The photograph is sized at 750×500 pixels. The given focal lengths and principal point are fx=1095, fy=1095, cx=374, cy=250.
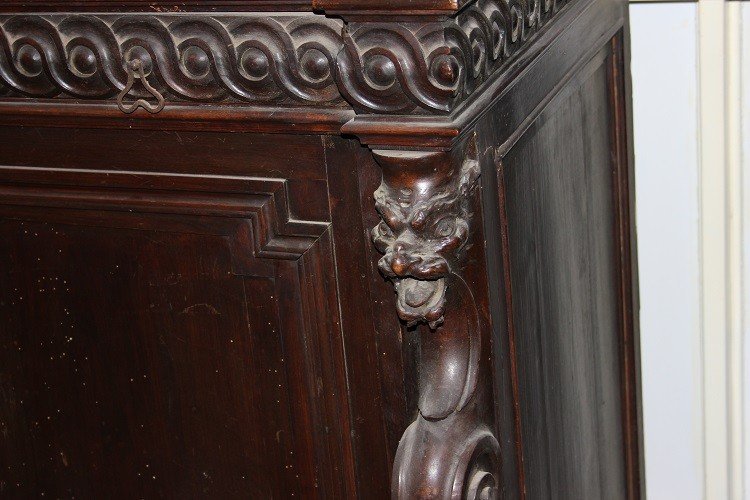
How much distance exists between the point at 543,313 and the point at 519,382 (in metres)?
0.08

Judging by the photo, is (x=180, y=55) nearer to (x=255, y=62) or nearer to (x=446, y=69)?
(x=255, y=62)

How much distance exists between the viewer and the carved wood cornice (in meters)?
0.69

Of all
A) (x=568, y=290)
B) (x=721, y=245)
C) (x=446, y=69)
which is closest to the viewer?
(x=446, y=69)

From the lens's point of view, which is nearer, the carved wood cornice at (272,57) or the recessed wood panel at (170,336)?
the carved wood cornice at (272,57)

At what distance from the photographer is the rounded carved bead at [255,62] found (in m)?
0.78

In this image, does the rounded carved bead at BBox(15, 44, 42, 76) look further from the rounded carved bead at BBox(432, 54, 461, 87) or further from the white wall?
the white wall

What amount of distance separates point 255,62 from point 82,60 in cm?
15

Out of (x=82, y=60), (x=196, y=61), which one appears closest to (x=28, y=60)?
(x=82, y=60)

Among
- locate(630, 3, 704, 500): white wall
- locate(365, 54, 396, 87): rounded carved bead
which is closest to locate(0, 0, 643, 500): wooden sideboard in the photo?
locate(365, 54, 396, 87): rounded carved bead

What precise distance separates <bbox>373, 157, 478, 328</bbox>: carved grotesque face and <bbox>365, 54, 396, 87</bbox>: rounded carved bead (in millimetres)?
72

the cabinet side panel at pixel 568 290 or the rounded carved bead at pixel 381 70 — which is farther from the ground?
the rounded carved bead at pixel 381 70

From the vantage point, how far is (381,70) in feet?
2.31

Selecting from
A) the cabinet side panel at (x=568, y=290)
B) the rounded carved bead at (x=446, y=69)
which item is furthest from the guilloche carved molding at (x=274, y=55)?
the cabinet side panel at (x=568, y=290)

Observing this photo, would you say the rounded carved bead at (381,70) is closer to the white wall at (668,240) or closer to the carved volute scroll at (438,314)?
the carved volute scroll at (438,314)
